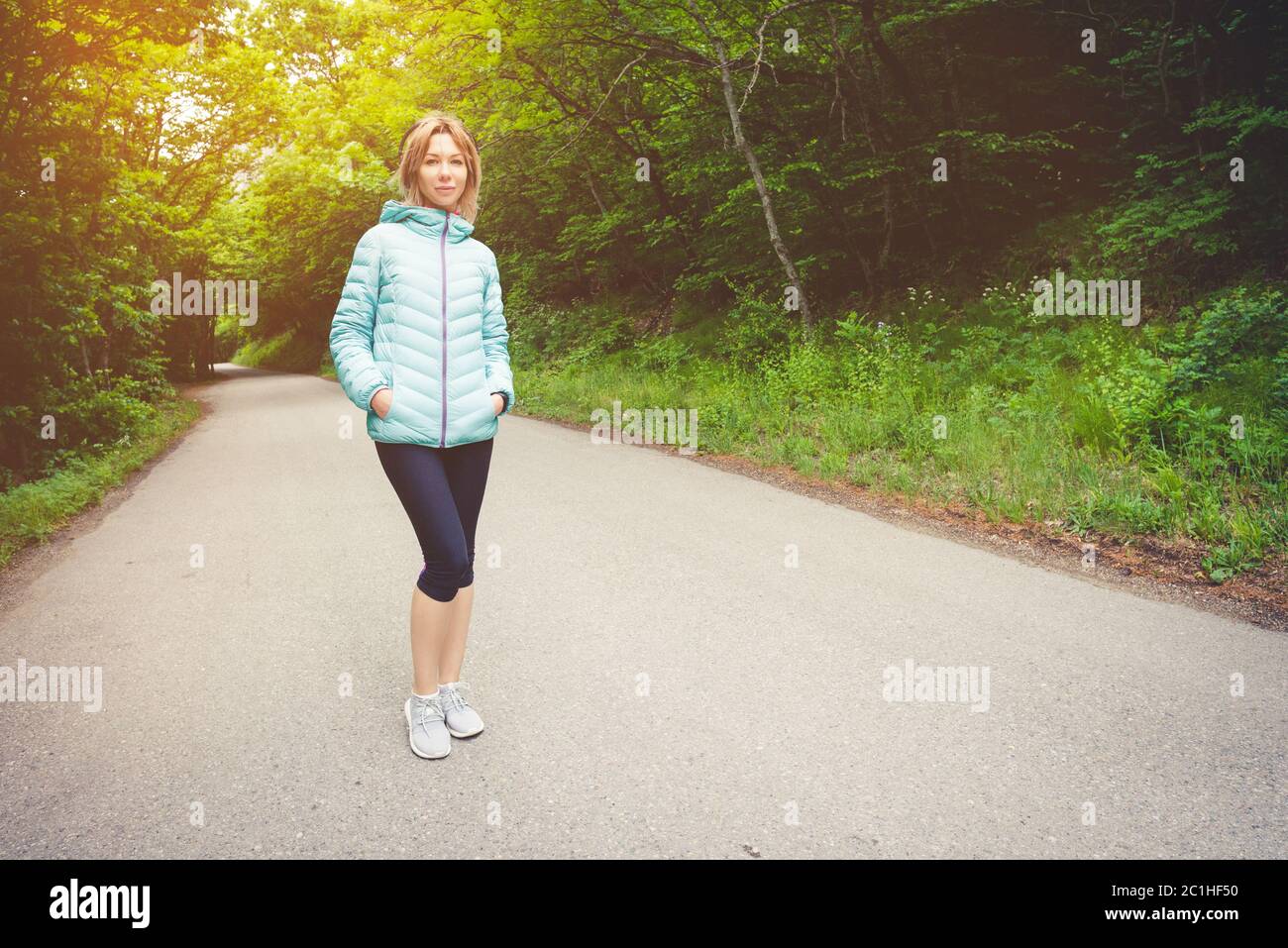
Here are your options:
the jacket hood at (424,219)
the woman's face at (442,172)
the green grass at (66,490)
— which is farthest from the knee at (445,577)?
the green grass at (66,490)

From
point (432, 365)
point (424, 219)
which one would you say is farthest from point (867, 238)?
point (432, 365)

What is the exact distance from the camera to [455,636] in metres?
3.18

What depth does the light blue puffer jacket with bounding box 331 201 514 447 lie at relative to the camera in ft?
9.28

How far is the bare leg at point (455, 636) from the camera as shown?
3.13 meters

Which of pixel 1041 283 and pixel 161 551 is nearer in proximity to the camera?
pixel 161 551

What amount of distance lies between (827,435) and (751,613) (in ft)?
14.9

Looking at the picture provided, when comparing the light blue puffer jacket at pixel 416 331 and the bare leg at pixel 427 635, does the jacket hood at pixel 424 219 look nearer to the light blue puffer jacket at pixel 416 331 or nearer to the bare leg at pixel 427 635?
the light blue puffer jacket at pixel 416 331

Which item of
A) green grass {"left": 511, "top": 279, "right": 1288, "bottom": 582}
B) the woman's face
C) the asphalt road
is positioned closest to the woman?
the woman's face

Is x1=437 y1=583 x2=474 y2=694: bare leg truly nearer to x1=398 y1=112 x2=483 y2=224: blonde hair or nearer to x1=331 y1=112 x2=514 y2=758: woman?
x1=331 y1=112 x2=514 y2=758: woman

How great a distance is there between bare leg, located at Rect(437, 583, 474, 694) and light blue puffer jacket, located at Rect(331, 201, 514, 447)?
64 cm

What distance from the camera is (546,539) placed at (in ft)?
19.8

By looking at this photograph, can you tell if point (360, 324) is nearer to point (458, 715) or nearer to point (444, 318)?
point (444, 318)
